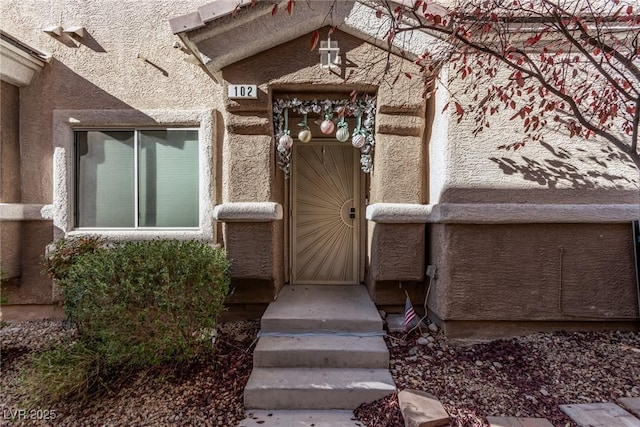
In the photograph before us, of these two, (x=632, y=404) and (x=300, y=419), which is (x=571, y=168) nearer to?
(x=632, y=404)

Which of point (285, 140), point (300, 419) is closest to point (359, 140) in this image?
point (285, 140)

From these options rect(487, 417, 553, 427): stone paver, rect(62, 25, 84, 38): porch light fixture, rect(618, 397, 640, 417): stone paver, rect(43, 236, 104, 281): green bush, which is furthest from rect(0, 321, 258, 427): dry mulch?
rect(62, 25, 84, 38): porch light fixture

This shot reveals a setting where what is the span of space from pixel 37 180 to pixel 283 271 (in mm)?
4052

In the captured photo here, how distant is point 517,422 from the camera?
3.03 meters

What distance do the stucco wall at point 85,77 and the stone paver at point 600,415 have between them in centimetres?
501

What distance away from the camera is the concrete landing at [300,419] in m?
3.16

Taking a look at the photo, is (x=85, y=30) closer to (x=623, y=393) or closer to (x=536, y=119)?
(x=536, y=119)

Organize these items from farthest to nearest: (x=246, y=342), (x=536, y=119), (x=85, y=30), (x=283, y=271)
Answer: (x=283, y=271), (x=85, y=30), (x=246, y=342), (x=536, y=119)

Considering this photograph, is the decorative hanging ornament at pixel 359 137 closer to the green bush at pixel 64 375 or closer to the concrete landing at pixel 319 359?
the concrete landing at pixel 319 359

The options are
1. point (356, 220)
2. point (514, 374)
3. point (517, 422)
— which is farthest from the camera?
point (356, 220)

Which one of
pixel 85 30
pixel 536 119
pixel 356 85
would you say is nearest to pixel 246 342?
pixel 356 85

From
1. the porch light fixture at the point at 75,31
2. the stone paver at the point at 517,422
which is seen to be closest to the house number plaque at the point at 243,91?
the porch light fixture at the point at 75,31

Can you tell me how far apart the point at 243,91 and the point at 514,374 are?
189 inches

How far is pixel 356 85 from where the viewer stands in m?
4.67
